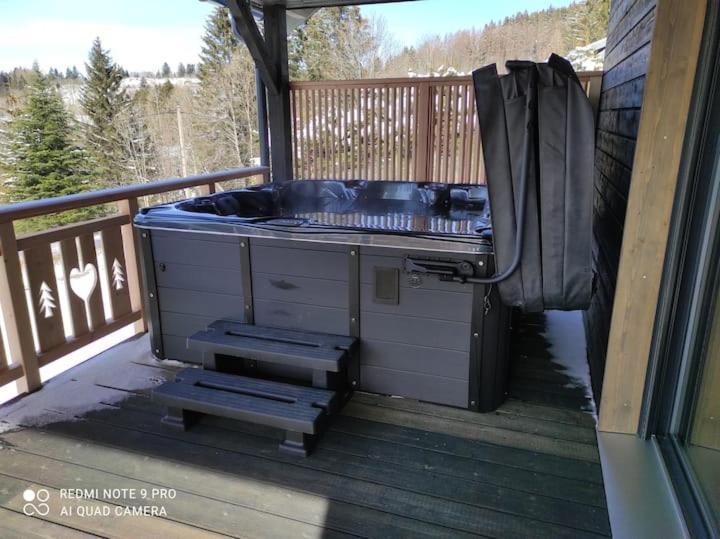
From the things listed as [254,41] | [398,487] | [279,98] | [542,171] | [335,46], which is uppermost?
[335,46]

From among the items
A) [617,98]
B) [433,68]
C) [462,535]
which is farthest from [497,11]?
[462,535]

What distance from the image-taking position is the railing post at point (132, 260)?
2.67m

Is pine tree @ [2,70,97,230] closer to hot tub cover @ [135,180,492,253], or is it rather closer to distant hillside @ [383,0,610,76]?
distant hillside @ [383,0,610,76]

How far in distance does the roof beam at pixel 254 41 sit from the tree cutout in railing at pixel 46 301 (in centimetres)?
242

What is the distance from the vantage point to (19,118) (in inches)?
572

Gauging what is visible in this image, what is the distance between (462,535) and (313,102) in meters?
4.05

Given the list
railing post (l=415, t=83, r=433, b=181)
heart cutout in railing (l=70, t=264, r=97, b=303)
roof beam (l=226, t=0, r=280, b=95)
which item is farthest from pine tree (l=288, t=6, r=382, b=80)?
heart cutout in railing (l=70, t=264, r=97, b=303)

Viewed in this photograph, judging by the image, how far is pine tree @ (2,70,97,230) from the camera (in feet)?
47.9

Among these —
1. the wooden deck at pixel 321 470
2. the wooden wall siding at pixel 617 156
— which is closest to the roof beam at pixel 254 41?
the wooden wall siding at pixel 617 156

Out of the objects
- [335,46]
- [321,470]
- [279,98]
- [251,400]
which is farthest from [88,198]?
[335,46]

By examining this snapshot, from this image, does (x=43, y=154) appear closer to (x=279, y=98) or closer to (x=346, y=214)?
(x=279, y=98)

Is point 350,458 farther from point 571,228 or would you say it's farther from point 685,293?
point 685,293

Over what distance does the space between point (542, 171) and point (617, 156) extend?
0.97 m

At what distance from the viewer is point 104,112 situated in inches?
605
